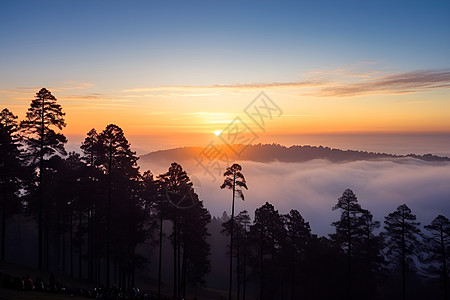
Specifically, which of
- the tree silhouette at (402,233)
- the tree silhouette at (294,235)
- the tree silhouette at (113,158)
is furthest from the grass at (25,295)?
the tree silhouette at (402,233)

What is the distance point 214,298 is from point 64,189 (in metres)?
28.1

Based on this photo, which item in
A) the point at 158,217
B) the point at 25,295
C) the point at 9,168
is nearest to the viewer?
the point at 25,295

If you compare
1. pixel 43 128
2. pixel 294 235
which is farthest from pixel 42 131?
pixel 294 235

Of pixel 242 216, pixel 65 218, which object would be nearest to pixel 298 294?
pixel 242 216

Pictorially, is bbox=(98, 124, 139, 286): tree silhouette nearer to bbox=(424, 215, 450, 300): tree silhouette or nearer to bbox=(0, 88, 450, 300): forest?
bbox=(0, 88, 450, 300): forest

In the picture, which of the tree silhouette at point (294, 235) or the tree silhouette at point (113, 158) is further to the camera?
the tree silhouette at point (294, 235)

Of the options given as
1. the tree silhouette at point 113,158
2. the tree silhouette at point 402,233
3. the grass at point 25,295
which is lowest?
the grass at point 25,295

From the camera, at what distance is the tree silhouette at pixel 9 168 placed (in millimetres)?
33169

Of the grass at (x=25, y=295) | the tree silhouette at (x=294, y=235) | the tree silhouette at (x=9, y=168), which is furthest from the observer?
the tree silhouette at (x=294, y=235)

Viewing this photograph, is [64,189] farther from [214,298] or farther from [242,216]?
[214,298]

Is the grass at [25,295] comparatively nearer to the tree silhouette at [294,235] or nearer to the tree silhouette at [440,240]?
the tree silhouette at [294,235]

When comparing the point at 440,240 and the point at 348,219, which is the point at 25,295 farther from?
the point at 440,240

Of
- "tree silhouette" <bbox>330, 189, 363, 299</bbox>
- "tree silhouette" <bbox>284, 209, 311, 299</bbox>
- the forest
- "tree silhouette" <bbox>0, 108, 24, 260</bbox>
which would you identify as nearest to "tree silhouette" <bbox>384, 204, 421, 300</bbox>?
the forest

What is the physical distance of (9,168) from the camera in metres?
33.4
